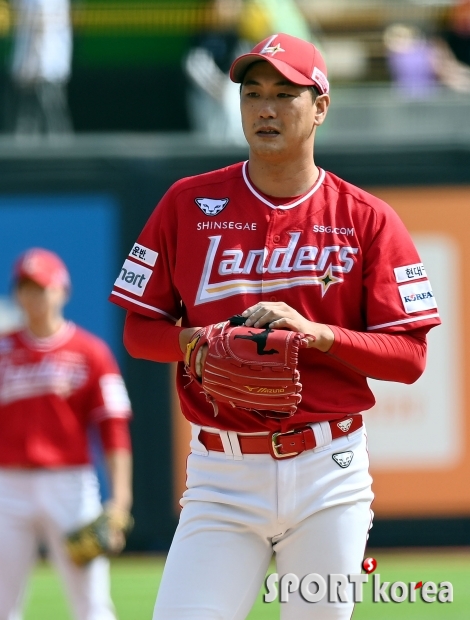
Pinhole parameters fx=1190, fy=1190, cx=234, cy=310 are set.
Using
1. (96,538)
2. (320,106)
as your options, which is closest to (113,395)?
(96,538)

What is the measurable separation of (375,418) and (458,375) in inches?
26.7

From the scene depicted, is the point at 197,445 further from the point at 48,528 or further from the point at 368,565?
the point at 48,528

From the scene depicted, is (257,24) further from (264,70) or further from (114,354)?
(264,70)

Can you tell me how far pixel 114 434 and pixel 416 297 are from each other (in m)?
2.48

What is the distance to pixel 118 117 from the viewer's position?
463 inches

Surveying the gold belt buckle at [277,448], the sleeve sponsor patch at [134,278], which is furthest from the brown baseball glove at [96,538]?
the gold belt buckle at [277,448]

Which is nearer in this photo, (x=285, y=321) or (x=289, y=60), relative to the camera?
(x=285, y=321)

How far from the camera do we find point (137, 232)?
27.8ft

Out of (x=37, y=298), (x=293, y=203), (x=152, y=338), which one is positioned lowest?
(x=152, y=338)

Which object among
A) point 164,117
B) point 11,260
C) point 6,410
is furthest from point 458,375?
point 164,117

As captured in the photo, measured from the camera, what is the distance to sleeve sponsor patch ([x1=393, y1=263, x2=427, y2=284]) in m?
3.26

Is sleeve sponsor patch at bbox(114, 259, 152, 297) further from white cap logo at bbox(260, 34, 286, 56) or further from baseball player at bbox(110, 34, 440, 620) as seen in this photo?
white cap logo at bbox(260, 34, 286, 56)

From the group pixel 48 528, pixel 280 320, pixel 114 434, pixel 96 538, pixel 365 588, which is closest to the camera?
pixel 280 320

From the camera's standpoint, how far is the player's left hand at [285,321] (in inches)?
119
